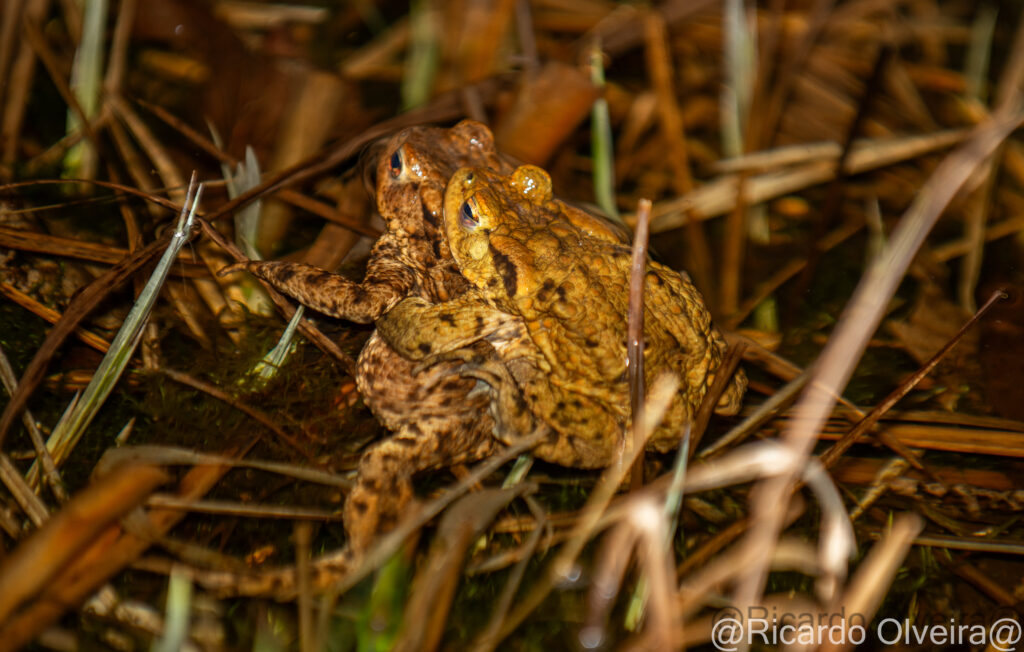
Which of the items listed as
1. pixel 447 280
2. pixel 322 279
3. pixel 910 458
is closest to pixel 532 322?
pixel 447 280

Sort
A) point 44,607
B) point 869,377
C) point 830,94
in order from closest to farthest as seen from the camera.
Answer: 1. point 44,607
2. point 869,377
3. point 830,94

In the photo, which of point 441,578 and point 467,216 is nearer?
point 441,578

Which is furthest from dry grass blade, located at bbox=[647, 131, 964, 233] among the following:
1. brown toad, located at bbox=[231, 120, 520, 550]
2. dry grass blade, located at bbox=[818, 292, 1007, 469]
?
dry grass blade, located at bbox=[818, 292, 1007, 469]

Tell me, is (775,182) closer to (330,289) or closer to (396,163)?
(396,163)

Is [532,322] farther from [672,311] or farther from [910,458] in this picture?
[910,458]

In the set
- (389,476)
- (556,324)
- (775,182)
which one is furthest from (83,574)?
(775,182)

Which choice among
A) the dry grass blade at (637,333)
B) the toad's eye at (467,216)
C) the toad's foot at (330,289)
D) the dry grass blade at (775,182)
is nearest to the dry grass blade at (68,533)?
the toad's foot at (330,289)

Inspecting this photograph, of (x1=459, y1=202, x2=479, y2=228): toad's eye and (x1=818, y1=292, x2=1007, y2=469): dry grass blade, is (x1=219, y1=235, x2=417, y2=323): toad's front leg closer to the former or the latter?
(x1=459, y1=202, x2=479, y2=228): toad's eye
